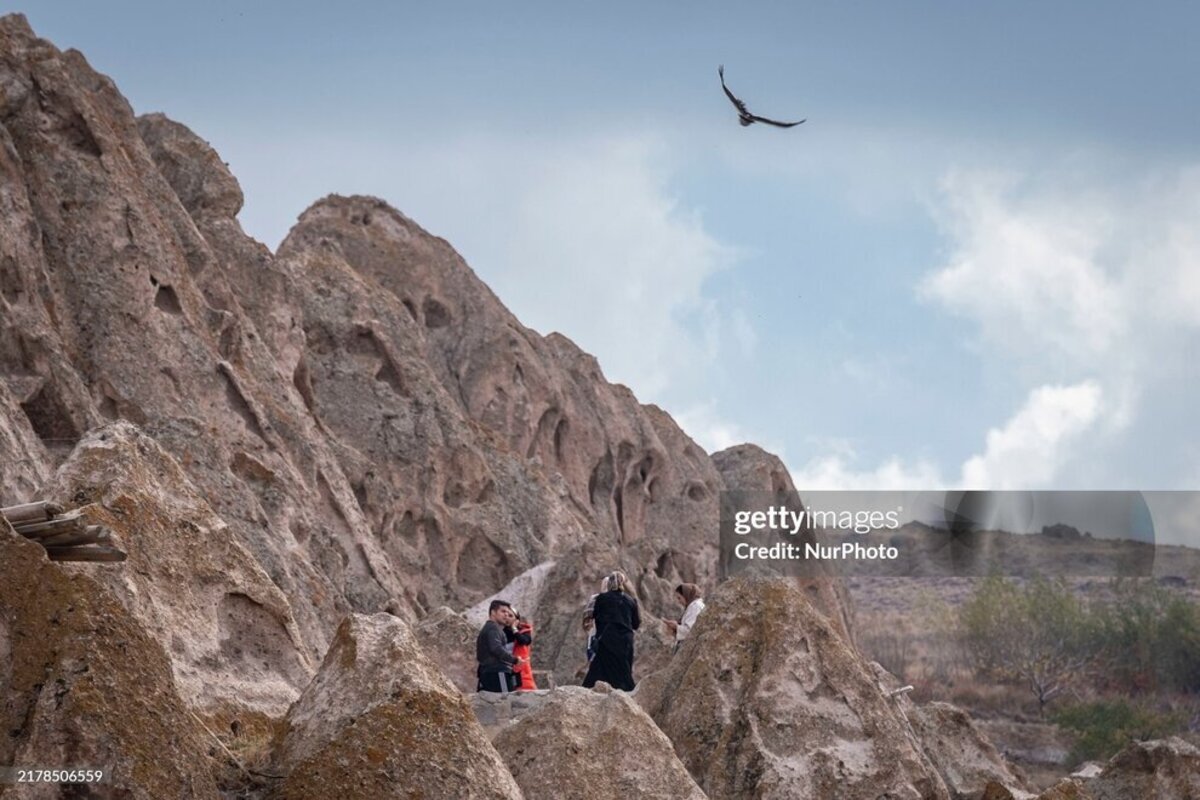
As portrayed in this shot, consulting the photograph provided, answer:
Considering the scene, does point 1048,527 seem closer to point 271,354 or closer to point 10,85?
point 271,354

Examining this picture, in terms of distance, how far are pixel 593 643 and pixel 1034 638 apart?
60.1 metres

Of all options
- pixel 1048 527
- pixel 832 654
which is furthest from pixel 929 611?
pixel 832 654

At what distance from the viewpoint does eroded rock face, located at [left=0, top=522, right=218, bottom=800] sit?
30.5ft

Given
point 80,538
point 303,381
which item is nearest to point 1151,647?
point 303,381

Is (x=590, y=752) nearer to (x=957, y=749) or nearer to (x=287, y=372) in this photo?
(x=957, y=749)

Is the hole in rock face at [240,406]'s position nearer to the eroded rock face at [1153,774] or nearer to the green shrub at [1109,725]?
the eroded rock face at [1153,774]

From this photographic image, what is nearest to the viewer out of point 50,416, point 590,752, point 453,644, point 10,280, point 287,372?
point 590,752

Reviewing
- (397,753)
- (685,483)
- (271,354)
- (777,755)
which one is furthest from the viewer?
(685,483)

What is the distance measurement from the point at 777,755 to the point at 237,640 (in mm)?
4878

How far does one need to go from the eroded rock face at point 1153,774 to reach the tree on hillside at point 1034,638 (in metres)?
51.1

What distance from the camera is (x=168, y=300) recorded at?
27828 millimetres

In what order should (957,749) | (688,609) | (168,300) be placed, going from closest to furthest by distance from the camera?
1. (688,609)
2. (957,749)
3. (168,300)

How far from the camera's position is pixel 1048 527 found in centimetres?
9119

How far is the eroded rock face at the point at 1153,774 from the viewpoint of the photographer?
61.5ft
